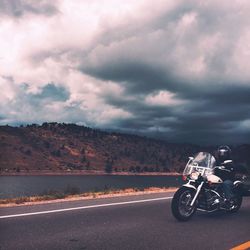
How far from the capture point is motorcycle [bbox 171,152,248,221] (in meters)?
7.32

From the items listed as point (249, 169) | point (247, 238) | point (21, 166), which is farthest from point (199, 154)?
point (21, 166)

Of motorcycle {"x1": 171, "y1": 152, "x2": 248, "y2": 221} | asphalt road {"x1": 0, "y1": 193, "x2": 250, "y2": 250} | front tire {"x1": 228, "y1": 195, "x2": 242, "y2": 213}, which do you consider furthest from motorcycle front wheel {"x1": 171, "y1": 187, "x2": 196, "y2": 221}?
front tire {"x1": 228, "y1": 195, "x2": 242, "y2": 213}

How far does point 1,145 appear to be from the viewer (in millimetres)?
161375

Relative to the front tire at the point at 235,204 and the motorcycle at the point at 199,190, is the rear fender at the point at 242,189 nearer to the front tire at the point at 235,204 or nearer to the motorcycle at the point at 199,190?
the front tire at the point at 235,204

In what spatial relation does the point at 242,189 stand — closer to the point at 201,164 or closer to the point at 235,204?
the point at 235,204

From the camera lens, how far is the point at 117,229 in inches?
256

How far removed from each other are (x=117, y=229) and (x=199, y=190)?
2.10 meters

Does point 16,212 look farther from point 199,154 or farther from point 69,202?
point 199,154

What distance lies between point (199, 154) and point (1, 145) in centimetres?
16558

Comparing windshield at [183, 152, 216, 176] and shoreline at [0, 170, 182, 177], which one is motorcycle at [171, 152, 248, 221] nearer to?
windshield at [183, 152, 216, 176]

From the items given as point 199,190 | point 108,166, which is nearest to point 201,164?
point 199,190

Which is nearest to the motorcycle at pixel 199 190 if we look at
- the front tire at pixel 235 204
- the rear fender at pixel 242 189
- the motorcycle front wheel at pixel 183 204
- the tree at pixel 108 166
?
the motorcycle front wheel at pixel 183 204

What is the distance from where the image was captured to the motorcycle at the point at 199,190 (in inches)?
288

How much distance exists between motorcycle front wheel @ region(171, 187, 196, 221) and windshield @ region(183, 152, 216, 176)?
1.57 ft
